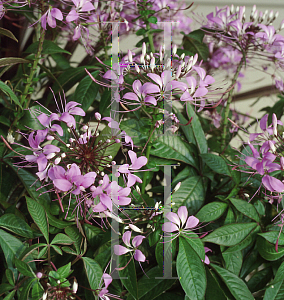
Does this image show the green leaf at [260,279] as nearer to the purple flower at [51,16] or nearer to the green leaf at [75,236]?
the green leaf at [75,236]

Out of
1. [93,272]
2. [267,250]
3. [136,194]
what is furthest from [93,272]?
[267,250]

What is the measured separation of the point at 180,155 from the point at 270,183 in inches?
5.6

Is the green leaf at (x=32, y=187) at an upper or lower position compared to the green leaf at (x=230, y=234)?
upper

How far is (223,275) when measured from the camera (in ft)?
1.17

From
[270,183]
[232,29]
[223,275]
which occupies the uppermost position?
[232,29]

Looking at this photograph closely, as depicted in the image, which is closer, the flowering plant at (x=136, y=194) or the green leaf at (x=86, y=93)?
the flowering plant at (x=136, y=194)

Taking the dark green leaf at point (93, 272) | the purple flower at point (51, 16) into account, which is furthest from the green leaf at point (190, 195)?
the purple flower at point (51, 16)

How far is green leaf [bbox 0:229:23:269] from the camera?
1.07 feet

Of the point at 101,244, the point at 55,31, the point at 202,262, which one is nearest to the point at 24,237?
the point at 101,244

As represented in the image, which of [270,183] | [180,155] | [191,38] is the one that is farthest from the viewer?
[191,38]

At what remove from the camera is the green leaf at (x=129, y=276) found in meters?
0.33

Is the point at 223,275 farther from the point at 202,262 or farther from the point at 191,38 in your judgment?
the point at 191,38

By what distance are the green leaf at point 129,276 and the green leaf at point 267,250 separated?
16cm

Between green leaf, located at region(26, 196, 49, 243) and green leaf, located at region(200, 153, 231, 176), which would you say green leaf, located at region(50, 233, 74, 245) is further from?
green leaf, located at region(200, 153, 231, 176)
